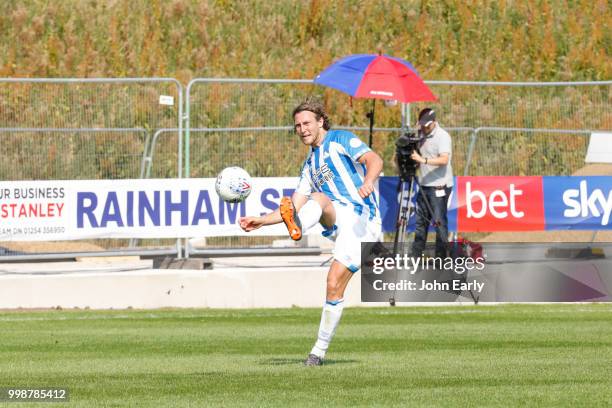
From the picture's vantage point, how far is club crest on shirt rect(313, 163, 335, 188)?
37.2ft

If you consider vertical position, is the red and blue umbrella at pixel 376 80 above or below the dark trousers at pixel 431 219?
above

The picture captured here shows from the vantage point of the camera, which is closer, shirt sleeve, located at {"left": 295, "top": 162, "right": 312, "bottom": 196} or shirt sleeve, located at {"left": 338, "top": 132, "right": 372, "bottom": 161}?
shirt sleeve, located at {"left": 338, "top": 132, "right": 372, "bottom": 161}

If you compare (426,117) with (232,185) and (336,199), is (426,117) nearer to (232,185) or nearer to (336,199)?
(336,199)

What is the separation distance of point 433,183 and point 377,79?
1591 millimetres

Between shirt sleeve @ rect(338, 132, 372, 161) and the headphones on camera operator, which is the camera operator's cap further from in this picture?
shirt sleeve @ rect(338, 132, 372, 161)

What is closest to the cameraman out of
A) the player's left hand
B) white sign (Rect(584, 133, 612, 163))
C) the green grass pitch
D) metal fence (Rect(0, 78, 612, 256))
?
metal fence (Rect(0, 78, 612, 256))

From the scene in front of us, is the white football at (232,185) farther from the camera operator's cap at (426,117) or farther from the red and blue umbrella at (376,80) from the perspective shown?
the camera operator's cap at (426,117)

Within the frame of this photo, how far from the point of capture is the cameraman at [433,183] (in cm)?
1789

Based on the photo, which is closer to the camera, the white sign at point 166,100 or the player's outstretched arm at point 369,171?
the player's outstretched arm at point 369,171

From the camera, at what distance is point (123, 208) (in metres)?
18.2

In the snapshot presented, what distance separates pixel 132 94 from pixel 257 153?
2033 mm

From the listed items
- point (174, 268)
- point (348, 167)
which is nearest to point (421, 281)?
point (174, 268)

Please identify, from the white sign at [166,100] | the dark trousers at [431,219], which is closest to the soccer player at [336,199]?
the dark trousers at [431,219]

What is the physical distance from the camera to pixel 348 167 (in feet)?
37.2
